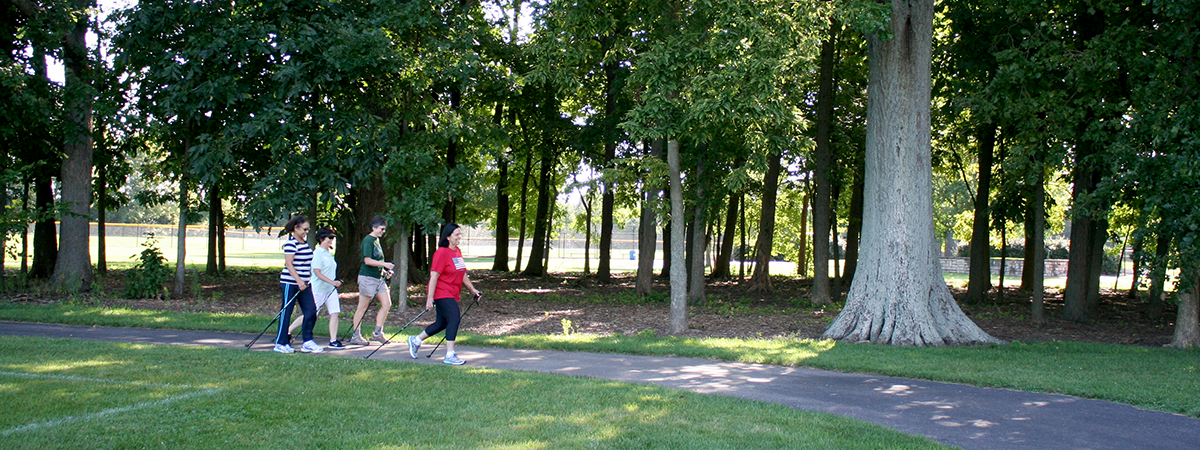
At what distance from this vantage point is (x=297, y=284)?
9047 millimetres

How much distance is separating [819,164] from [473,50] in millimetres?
8375

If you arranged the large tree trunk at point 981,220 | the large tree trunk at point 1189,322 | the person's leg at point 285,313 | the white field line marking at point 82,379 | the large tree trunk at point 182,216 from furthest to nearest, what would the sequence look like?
the large tree trunk at point 981,220 < the large tree trunk at point 182,216 < the large tree trunk at point 1189,322 < the person's leg at point 285,313 < the white field line marking at point 82,379

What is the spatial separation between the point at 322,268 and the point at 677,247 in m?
5.43

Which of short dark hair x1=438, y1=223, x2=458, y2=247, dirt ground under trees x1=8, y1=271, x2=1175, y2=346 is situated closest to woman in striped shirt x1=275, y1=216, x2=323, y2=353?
short dark hair x1=438, y1=223, x2=458, y2=247

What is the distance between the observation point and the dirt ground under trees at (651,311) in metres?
13.5

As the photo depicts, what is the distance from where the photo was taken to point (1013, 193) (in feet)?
64.2

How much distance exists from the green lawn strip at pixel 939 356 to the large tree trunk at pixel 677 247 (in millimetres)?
1067

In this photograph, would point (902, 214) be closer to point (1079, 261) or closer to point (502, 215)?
point (1079, 261)

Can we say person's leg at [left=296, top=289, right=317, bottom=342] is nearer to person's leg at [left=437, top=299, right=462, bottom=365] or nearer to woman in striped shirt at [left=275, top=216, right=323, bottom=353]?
woman in striped shirt at [left=275, top=216, right=323, bottom=353]

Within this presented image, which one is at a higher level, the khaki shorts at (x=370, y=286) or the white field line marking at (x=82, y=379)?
the khaki shorts at (x=370, y=286)

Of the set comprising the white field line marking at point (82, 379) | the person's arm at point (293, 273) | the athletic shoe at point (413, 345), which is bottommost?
the white field line marking at point (82, 379)

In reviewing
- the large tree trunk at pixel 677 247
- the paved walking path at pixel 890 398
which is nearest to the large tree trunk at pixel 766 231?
the large tree trunk at pixel 677 247

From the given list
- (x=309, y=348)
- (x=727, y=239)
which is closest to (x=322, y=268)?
(x=309, y=348)

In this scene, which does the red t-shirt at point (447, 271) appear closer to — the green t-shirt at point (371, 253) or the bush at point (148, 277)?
the green t-shirt at point (371, 253)
